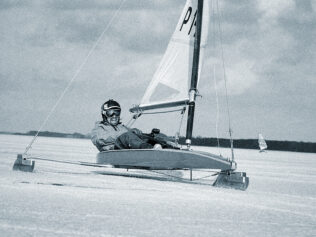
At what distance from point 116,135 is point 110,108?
504 millimetres

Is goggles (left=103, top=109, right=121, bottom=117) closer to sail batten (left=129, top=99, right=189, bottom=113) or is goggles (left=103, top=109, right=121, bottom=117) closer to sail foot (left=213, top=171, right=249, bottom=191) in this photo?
sail batten (left=129, top=99, right=189, bottom=113)

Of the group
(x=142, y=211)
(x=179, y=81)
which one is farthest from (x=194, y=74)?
(x=142, y=211)

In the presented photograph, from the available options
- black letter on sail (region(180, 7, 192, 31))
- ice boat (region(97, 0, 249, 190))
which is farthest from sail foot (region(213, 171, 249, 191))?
black letter on sail (region(180, 7, 192, 31))

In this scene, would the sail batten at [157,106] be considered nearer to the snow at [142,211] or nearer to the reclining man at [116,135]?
the reclining man at [116,135]

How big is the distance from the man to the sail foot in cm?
111

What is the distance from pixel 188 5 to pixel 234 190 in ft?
13.5

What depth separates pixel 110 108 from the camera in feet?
28.7

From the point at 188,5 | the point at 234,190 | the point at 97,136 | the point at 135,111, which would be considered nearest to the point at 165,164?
the point at 234,190

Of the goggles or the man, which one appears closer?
the man

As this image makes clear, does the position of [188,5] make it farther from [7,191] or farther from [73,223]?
[73,223]

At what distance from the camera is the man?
27.1 feet

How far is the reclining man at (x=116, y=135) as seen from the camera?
825cm

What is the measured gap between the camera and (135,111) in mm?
9609

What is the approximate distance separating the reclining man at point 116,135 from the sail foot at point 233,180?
1052 mm
